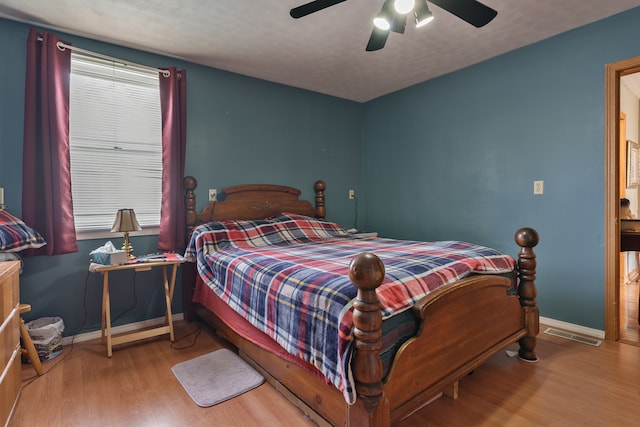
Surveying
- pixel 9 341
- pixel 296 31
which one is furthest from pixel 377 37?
pixel 9 341

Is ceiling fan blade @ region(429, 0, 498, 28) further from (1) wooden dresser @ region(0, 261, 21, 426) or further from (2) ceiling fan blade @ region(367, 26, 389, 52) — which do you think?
(1) wooden dresser @ region(0, 261, 21, 426)

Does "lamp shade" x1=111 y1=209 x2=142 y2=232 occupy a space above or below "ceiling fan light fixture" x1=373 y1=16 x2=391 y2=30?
below

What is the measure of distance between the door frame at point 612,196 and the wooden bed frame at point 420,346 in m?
0.82

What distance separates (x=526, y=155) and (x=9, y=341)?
3.69m

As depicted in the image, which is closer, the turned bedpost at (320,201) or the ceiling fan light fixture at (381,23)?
the ceiling fan light fixture at (381,23)

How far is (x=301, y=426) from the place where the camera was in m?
1.57

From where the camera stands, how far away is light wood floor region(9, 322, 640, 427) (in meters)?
1.61

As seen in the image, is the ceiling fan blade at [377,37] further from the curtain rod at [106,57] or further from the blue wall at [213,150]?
the curtain rod at [106,57]

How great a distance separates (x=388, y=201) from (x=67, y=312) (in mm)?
3300

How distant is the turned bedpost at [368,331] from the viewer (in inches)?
48.3

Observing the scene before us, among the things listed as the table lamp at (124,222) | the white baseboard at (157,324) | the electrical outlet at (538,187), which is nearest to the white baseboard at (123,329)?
the white baseboard at (157,324)

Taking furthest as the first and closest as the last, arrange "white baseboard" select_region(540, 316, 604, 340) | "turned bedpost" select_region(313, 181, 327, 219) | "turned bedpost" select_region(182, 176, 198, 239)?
"turned bedpost" select_region(313, 181, 327, 219), "turned bedpost" select_region(182, 176, 198, 239), "white baseboard" select_region(540, 316, 604, 340)

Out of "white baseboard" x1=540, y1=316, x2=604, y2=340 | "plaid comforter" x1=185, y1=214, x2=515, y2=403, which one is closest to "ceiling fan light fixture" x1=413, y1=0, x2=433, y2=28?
"plaid comforter" x1=185, y1=214, x2=515, y2=403

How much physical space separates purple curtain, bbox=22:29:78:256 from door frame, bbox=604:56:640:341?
3951 mm
